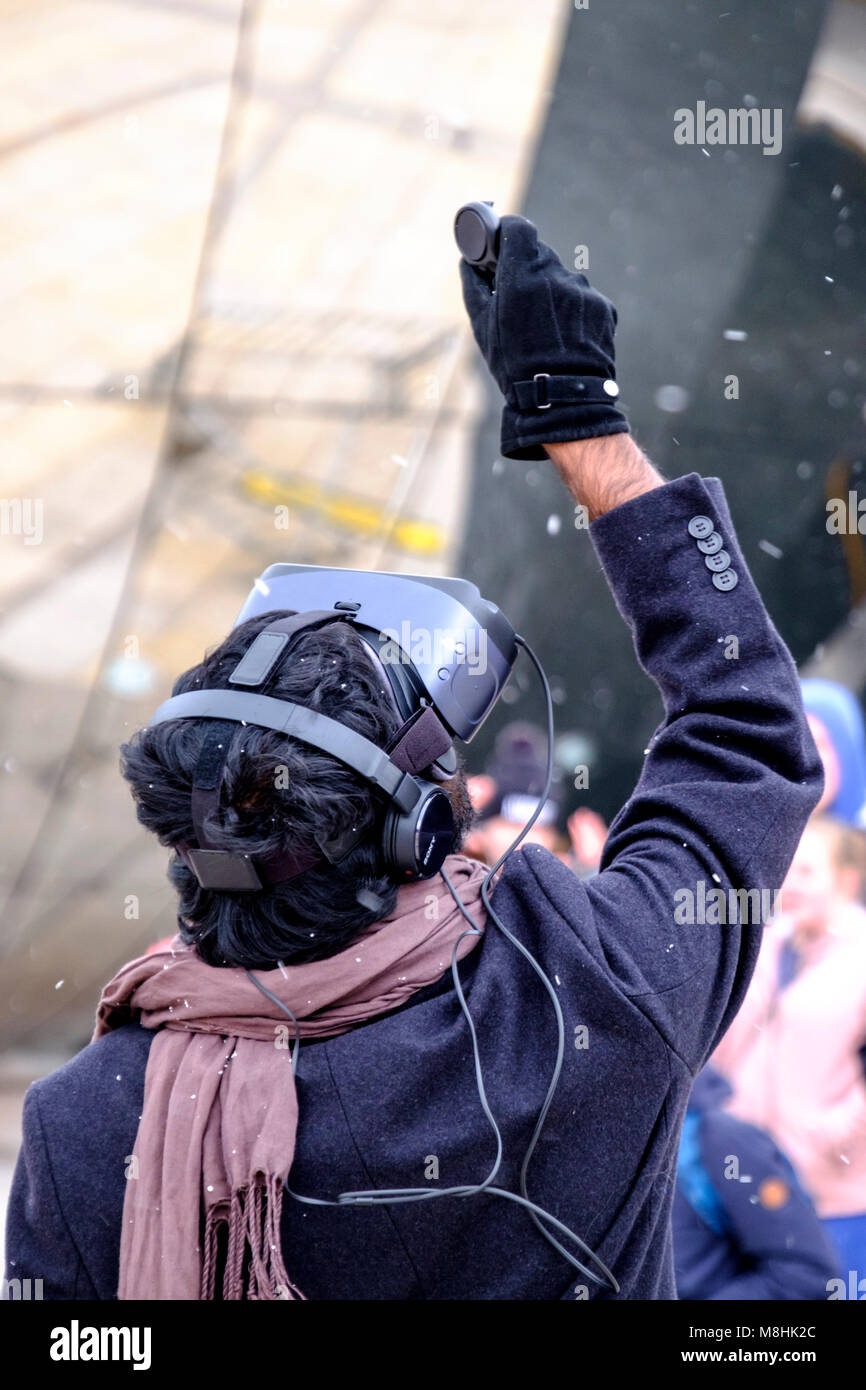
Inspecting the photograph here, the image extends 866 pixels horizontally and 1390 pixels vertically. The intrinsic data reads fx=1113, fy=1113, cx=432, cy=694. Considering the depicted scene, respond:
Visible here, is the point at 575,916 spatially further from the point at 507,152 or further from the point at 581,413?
the point at 507,152

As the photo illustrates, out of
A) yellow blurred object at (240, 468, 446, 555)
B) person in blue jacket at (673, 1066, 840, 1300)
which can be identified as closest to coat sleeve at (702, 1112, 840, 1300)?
person in blue jacket at (673, 1066, 840, 1300)

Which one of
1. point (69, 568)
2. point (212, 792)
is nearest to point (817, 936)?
point (212, 792)

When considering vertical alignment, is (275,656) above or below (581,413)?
below

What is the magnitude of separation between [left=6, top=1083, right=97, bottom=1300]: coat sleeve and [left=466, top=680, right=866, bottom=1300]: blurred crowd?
77 centimetres

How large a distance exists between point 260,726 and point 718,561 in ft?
1.17

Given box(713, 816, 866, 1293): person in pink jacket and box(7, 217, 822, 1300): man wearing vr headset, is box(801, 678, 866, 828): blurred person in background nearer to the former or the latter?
box(713, 816, 866, 1293): person in pink jacket

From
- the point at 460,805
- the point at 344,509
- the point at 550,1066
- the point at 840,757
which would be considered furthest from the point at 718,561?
the point at 344,509

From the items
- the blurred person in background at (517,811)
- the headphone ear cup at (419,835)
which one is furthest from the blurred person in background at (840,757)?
the headphone ear cup at (419,835)

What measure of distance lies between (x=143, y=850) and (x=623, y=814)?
11.4 feet

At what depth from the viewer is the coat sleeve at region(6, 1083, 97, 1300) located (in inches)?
29.5

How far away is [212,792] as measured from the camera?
2.32ft

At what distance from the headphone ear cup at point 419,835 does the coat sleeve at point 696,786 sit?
0.12m
